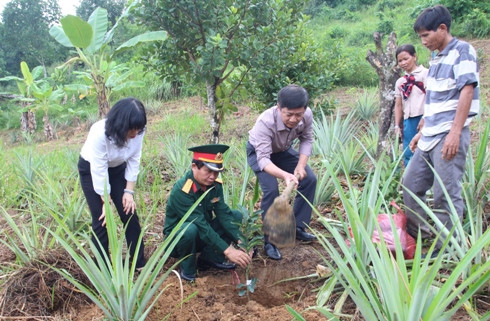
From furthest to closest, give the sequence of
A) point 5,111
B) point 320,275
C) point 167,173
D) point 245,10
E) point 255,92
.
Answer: point 5,111, point 255,92, point 167,173, point 245,10, point 320,275

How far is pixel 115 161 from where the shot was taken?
2.57m

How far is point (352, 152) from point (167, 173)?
2024 mm

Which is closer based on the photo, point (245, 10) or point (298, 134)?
point (298, 134)

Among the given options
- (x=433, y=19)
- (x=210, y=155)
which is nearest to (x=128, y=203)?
(x=210, y=155)

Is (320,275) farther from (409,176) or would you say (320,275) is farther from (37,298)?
(37,298)

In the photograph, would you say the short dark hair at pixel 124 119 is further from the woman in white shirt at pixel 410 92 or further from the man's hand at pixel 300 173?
the woman in white shirt at pixel 410 92

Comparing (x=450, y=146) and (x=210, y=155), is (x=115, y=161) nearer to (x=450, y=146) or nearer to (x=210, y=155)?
(x=210, y=155)

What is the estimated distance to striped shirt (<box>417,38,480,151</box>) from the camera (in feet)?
7.36

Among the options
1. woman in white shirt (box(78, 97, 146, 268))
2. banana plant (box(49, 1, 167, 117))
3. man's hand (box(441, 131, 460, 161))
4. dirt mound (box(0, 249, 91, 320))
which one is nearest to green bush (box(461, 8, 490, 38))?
banana plant (box(49, 1, 167, 117))

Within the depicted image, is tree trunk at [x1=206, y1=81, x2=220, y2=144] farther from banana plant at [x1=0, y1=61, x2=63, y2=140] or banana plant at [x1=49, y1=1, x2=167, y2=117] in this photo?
banana plant at [x1=0, y1=61, x2=63, y2=140]

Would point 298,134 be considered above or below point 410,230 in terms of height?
above

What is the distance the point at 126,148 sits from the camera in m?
2.55

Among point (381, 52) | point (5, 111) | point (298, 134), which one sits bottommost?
point (5, 111)

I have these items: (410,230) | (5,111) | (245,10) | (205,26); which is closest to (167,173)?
(205,26)
